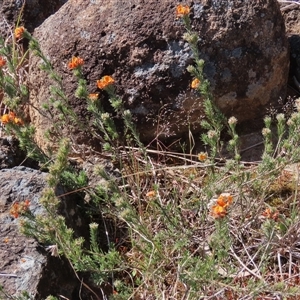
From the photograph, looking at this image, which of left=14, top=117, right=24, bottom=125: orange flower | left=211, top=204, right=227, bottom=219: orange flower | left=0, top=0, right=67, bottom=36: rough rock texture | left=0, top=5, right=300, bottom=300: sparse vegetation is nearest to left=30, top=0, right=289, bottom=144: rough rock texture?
left=0, top=5, right=300, bottom=300: sparse vegetation

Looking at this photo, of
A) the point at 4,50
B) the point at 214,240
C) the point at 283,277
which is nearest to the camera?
the point at 214,240

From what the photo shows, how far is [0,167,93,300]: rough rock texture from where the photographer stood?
2406 millimetres

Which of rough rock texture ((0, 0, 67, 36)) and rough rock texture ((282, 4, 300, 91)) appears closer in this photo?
rough rock texture ((282, 4, 300, 91))

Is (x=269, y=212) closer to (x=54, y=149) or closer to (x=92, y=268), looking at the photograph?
(x=92, y=268)

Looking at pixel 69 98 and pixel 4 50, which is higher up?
pixel 4 50

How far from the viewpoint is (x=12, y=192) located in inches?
105

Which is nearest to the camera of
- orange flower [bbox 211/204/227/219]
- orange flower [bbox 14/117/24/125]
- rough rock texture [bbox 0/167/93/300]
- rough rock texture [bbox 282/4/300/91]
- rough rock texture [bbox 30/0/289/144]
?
orange flower [bbox 211/204/227/219]

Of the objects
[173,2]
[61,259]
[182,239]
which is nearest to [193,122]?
[173,2]

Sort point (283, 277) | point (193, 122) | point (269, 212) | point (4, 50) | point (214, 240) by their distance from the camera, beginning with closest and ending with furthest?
point (214, 240), point (269, 212), point (283, 277), point (4, 50), point (193, 122)

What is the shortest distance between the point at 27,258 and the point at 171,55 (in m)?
1.22

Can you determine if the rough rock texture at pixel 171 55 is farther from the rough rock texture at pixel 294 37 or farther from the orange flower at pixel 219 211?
the orange flower at pixel 219 211

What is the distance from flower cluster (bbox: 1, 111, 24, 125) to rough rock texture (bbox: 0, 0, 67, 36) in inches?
57.1

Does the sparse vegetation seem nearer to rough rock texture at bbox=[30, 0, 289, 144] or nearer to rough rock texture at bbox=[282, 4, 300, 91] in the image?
rough rock texture at bbox=[30, 0, 289, 144]

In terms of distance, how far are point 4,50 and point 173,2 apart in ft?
2.82
